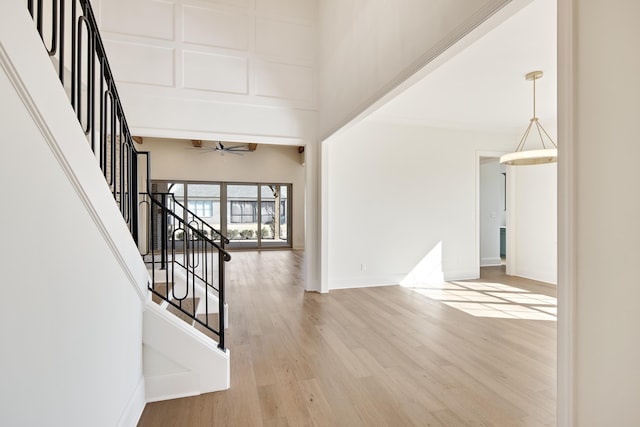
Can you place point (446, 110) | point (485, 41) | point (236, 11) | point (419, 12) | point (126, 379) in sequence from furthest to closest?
point (446, 110)
point (236, 11)
point (485, 41)
point (419, 12)
point (126, 379)

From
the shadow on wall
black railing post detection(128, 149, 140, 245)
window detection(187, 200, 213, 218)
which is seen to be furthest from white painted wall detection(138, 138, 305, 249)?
black railing post detection(128, 149, 140, 245)

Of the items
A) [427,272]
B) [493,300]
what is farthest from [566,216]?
[427,272]

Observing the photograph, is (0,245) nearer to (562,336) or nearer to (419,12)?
(562,336)

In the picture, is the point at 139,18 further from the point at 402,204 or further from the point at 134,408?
the point at 402,204

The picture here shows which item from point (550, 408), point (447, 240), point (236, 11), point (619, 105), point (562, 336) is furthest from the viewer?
point (447, 240)

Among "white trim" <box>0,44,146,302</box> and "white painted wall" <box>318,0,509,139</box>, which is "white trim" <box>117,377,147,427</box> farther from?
"white painted wall" <box>318,0,509,139</box>

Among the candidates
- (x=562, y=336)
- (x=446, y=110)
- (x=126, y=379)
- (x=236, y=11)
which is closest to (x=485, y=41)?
(x=446, y=110)

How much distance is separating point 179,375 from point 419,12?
3056mm

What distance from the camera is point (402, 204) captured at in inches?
218

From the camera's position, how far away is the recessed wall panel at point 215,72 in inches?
171

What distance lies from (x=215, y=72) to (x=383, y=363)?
13.8 feet

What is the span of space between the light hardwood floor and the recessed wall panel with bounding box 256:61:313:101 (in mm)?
3023

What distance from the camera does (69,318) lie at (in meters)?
1.17

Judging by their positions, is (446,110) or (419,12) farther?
(446,110)
